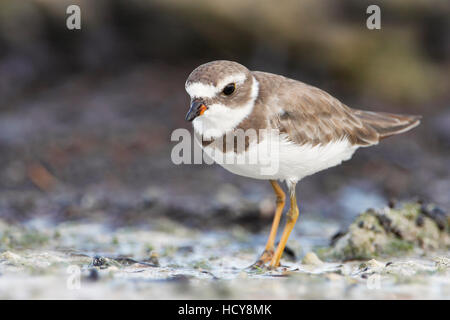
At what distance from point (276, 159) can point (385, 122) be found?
181 cm

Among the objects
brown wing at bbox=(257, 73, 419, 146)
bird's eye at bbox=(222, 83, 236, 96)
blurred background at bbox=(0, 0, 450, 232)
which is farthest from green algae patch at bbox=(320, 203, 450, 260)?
blurred background at bbox=(0, 0, 450, 232)

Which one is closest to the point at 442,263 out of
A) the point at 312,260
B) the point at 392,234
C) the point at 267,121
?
the point at 392,234

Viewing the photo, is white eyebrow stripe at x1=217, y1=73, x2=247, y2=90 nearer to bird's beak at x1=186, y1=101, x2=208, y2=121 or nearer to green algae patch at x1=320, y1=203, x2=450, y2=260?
bird's beak at x1=186, y1=101, x2=208, y2=121

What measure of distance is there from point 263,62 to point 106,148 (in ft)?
10.2

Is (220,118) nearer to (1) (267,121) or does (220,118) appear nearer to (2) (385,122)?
(1) (267,121)

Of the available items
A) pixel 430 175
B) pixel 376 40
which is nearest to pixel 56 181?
pixel 430 175

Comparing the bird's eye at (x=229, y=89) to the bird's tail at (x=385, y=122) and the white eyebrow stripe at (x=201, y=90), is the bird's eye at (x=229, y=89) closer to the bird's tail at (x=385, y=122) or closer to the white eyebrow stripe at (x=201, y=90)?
the white eyebrow stripe at (x=201, y=90)

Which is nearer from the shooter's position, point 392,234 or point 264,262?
point 264,262

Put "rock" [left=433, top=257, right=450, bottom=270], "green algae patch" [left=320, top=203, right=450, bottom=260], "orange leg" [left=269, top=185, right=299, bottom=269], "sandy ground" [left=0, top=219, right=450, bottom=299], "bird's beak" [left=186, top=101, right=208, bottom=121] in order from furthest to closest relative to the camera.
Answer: "green algae patch" [left=320, top=203, right=450, bottom=260]
"orange leg" [left=269, top=185, right=299, bottom=269]
"rock" [left=433, top=257, right=450, bottom=270]
"bird's beak" [left=186, top=101, right=208, bottom=121]
"sandy ground" [left=0, top=219, right=450, bottom=299]

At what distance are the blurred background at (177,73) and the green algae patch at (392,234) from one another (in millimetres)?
2568

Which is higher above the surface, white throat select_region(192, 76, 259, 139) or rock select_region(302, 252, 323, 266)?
white throat select_region(192, 76, 259, 139)

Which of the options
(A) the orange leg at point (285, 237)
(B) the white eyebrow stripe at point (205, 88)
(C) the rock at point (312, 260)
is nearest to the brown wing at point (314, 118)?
(B) the white eyebrow stripe at point (205, 88)

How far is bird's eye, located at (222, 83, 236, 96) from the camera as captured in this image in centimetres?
516

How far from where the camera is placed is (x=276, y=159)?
17.1ft
